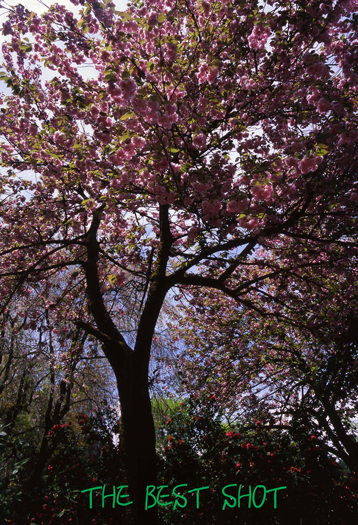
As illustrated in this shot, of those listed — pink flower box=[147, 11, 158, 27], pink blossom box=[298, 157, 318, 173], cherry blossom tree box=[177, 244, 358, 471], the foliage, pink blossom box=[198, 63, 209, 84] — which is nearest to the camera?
pink flower box=[147, 11, 158, 27]

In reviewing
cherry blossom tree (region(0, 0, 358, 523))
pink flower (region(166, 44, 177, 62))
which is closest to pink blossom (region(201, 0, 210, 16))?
cherry blossom tree (region(0, 0, 358, 523))

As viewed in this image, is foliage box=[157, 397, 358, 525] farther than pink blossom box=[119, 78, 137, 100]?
Yes

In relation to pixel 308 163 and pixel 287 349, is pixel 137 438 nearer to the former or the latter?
pixel 308 163

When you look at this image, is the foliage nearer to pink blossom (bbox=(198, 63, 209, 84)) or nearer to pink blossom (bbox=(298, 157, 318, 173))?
pink blossom (bbox=(298, 157, 318, 173))

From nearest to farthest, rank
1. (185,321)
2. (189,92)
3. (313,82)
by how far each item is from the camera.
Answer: (313,82) → (189,92) → (185,321)

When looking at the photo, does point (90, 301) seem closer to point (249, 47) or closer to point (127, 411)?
point (127, 411)

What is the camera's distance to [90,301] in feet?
17.7

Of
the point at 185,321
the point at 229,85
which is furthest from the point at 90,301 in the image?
the point at 185,321

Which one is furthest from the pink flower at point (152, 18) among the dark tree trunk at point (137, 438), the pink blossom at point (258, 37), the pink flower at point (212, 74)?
the dark tree trunk at point (137, 438)

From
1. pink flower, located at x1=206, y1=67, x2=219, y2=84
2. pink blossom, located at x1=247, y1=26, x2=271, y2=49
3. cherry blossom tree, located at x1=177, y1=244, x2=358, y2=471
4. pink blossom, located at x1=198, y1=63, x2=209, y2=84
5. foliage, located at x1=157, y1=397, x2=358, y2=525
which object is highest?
pink blossom, located at x1=247, y1=26, x2=271, y2=49

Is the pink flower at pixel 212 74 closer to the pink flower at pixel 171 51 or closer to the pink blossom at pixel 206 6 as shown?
the pink flower at pixel 171 51

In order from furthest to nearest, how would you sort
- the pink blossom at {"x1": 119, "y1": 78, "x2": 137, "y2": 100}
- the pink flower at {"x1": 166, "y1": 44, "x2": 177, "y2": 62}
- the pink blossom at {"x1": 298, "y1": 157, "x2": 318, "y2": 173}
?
the pink flower at {"x1": 166, "y1": 44, "x2": 177, "y2": 62}
the pink blossom at {"x1": 298, "y1": 157, "x2": 318, "y2": 173}
the pink blossom at {"x1": 119, "y1": 78, "x2": 137, "y2": 100}

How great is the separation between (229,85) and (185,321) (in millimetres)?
7956

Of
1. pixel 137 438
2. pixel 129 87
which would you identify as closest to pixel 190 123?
pixel 129 87
